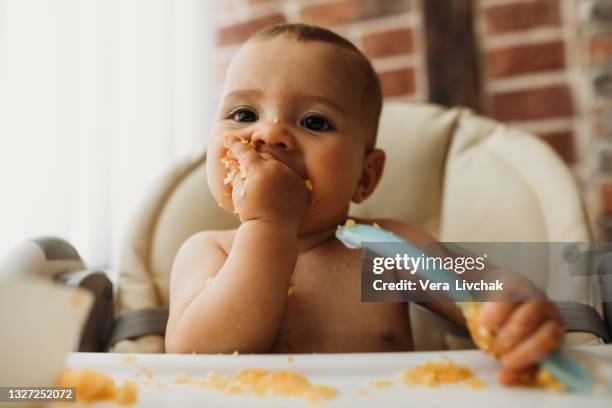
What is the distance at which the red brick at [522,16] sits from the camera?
48.5 inches

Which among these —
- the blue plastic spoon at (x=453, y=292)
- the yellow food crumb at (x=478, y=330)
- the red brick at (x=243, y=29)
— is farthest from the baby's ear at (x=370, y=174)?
the red brick at (x=243, y=29)

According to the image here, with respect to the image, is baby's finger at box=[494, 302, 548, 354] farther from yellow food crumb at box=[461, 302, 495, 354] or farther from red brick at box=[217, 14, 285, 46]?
red brick at box=[217, 14, 285, 46]

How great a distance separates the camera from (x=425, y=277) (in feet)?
1.79

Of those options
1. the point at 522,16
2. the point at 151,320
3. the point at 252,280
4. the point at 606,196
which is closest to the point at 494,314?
the point at 252,280

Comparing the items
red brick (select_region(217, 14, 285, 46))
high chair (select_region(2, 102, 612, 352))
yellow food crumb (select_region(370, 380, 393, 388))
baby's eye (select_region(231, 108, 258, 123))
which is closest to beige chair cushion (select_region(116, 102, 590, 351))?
high chair (select_region(2, 102, 612, 352))

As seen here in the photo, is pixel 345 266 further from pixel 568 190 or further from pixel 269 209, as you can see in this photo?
pixel 568 190

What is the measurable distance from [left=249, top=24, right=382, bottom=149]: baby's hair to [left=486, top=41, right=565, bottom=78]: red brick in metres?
0.53

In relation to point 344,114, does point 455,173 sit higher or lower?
lower

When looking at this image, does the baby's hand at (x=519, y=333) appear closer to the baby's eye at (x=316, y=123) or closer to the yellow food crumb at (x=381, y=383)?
the yellow food crumb at (x=381, y=383)

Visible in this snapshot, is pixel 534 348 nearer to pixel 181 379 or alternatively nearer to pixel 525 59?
pixel 181 379

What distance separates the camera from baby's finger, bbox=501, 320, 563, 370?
43cm

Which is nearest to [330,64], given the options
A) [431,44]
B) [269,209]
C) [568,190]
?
[269,209]

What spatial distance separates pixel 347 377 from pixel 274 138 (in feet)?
0.99

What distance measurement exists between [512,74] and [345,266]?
2.38 feet
